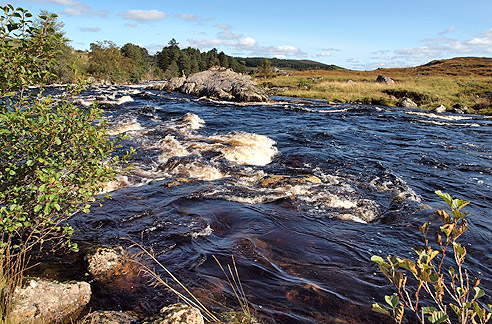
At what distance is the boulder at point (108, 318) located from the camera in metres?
3.30

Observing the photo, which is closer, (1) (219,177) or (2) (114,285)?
(2) (114,285)

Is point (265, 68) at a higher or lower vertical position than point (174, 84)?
higher

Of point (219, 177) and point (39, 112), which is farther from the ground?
point (39, 112)

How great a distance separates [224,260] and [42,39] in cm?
405

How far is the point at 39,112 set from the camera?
4082 millimetres

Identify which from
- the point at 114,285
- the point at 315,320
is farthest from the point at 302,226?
the point at 114,285

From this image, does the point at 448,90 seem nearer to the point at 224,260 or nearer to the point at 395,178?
the point at 395,178

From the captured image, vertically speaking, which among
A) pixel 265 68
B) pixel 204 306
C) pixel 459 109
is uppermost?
pixel 265 68

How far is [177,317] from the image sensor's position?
3203 mm

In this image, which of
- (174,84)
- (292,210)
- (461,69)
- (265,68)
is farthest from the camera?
(265,68)

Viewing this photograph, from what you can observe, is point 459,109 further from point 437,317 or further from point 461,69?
point 461,69

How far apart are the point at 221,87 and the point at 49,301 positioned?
106ft

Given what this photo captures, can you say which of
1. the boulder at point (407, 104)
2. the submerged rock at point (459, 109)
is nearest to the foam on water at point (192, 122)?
the boulder at point (407, 104)

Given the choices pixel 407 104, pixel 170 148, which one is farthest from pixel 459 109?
pixel 170 148
